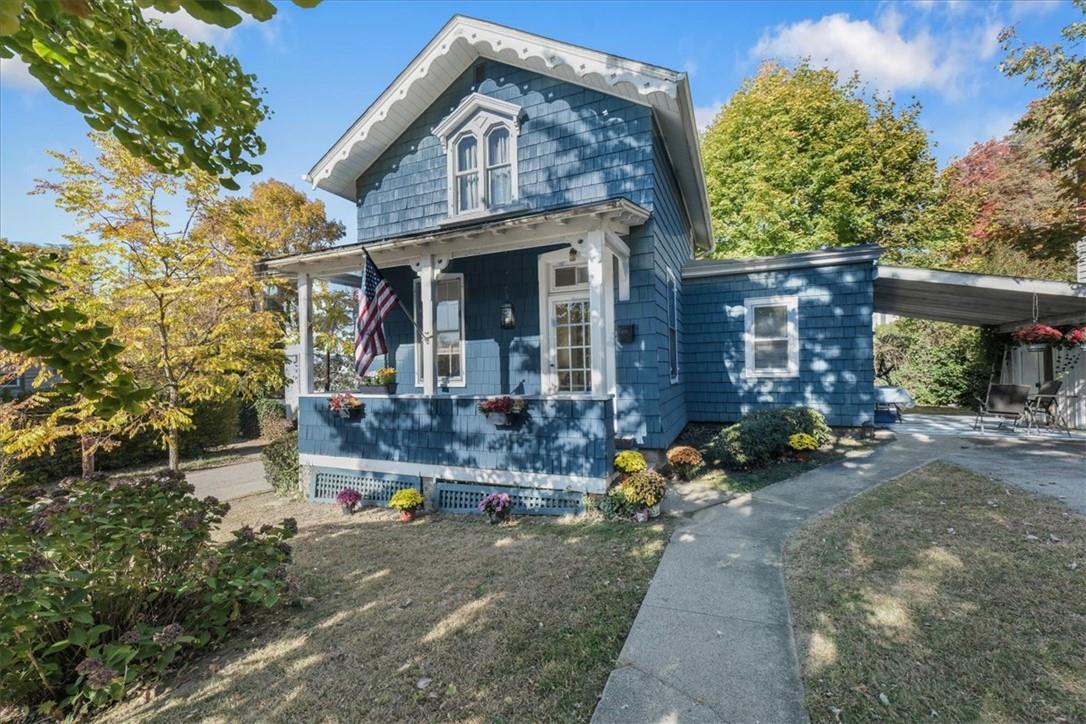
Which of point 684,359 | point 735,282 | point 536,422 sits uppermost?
point 735,282

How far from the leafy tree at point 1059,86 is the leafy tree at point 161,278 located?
1645 centimetres

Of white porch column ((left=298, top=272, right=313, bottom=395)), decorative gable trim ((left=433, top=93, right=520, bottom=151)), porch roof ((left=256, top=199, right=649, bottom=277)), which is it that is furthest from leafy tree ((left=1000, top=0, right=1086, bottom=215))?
white porch column ((left=298, top=272, right=313, bottom=395))

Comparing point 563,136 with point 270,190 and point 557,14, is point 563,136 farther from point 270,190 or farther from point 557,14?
point 270,190

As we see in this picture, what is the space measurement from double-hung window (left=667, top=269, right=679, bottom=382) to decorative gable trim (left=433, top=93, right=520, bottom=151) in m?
3.97

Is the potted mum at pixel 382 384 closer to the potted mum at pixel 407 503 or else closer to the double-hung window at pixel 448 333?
the double-hung window at pixel 448 333

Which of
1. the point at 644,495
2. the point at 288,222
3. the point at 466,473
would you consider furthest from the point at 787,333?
the point at 288,222

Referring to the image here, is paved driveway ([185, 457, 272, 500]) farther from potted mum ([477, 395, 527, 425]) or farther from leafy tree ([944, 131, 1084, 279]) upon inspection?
leafy tree ([944, 131, 1084, 279])

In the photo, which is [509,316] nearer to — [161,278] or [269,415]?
[161,278]

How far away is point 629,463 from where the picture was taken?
6066mm

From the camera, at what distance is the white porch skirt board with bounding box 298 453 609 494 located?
19.3 ft

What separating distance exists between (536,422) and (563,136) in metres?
4.91

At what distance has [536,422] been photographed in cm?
612

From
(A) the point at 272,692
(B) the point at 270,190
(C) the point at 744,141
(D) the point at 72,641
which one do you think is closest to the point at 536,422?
(A) the point at 272,692

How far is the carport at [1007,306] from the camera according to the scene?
7.86 m
